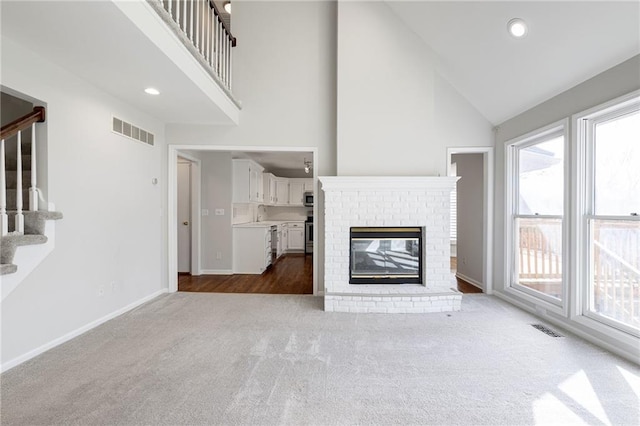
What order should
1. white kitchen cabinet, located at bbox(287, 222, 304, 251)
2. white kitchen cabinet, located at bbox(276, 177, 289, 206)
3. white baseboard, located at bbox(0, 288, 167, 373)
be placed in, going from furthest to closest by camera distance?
1. white kitchen cabinet, located at bbox(276, 177, 289, 206)
2. white kitchen cabinet, located at bbox(287, 222, 304, 251)
3. white baseboard, located at bbox(0, 288, 167, 373)

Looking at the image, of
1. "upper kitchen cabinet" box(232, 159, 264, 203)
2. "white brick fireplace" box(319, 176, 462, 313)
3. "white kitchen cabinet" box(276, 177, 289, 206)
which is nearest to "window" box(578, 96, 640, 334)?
"white brick fireplace" box(319, 176, 462, 313)

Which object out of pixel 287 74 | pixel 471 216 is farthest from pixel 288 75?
pixel 471 216

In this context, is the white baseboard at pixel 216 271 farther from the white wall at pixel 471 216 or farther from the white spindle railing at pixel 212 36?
the white wall at pixel 471 216

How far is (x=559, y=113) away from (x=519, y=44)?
81cm

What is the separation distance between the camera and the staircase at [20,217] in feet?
6.27

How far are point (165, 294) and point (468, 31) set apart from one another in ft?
16.1

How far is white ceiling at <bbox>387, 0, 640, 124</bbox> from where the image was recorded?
90.1 inches

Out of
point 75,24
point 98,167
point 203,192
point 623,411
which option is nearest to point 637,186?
point 623,411

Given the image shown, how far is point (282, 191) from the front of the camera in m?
8.38

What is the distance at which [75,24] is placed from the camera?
1902 mm

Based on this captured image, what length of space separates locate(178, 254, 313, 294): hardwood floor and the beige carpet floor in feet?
4.07

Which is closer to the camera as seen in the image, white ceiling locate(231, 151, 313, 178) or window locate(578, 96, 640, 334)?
window locate(578, 96, 640, 334)

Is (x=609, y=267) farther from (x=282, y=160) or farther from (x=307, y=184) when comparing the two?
(x=307, y=184)

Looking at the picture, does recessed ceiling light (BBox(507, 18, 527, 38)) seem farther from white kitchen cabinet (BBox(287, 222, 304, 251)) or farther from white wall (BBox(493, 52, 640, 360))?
white kitchen cabinet (BBox(287, 222, 304, 251))
